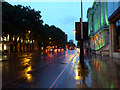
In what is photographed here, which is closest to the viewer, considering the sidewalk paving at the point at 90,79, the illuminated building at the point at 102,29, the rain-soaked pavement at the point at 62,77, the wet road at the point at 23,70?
the sidewalk paving at the point at 90,79

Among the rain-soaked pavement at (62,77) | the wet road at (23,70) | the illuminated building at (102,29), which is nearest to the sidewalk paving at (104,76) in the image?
the rain-soaked pavement at (62,77)

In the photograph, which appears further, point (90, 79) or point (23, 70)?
point (23, 70)

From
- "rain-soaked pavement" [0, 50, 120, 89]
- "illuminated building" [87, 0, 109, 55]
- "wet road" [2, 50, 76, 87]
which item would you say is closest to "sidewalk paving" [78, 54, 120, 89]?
"rain-soaked pavement" [0, 50, 120, 89]

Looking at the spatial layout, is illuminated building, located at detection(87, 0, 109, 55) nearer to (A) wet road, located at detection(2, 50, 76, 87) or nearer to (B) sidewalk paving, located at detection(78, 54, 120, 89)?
(A) wet road, located at detection(2, 50, 76, 87)

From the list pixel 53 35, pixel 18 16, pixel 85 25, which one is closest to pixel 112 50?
pixel 85 25

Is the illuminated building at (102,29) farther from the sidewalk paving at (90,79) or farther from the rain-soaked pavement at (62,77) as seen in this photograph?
the sidewalk paving at (90,79)

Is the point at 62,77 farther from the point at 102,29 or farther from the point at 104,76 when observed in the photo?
the point at 102,29

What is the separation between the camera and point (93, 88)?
284 inches

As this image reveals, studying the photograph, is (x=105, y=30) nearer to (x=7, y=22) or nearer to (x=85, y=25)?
(x=85, y=25)

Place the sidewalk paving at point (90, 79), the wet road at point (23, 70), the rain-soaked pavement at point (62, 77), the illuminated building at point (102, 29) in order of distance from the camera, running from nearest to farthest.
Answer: the sidewalk paving at point (90, 79)
the rain-soaked pavement at point (62, 77)
the wet road at point (23, 70)
the illuminated building at point (102, 29)

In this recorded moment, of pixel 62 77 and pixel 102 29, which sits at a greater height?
pixel 102 29

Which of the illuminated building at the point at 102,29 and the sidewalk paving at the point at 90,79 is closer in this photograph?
the sidewalk paving at the point at 90,79

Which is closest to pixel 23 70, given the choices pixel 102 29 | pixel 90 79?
pixel 90 79

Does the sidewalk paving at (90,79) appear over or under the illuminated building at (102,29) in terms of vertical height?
under
